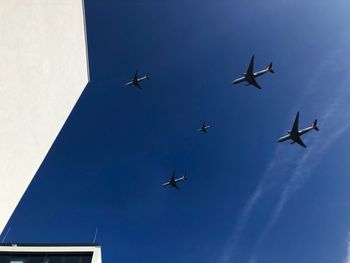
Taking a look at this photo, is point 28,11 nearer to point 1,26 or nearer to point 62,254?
point 1,26

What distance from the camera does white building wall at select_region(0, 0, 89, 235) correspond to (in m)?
21.6

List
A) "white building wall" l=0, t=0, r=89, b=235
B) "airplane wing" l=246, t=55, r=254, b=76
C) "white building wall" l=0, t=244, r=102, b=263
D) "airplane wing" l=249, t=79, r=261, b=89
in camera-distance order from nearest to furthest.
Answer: "white building wall" l=0, t=0, r=89, b=235 → "white building wall" l=0, t=244, r=102, b=263 → "airplane wing" l=246, t=55, r=254, b=76 → "airplane wing" l=249, t=79, r=261, b=89

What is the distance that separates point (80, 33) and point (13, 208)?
20.0m

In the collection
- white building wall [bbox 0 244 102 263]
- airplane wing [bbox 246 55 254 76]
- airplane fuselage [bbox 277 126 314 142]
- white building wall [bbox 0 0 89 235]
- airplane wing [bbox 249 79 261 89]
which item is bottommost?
white building wall [bbox 0 244 102 263]

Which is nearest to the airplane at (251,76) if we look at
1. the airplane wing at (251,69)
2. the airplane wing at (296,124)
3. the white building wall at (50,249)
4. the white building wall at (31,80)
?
the airplane wing at (251,69)

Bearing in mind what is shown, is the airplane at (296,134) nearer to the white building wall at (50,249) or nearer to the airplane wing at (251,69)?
the airplane wing at (251,69)

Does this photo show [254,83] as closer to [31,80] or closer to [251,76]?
[251,76]

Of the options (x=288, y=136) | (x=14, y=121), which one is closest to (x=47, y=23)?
(x=14, y=121)

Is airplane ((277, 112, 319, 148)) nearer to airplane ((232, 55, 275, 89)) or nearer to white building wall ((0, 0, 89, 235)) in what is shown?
airplane ((232, 55, 275, 89))

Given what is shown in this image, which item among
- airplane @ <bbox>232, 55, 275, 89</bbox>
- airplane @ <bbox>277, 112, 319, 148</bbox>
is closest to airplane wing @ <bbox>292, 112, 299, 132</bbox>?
airplane @ <bbox>277, 112, 319, 148</bbox>

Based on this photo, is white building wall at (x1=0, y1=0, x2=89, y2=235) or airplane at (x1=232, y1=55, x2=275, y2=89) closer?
white building wall at (x1=0, y1=0, x2=89, y2=235)

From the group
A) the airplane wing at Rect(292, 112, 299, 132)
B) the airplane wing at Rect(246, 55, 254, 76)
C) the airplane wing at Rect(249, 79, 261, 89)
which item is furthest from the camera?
the airplane wing at Rect(249, 79, 261, 89)

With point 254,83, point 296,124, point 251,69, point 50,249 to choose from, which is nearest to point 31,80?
point 50,249

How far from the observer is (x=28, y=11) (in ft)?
76.4
